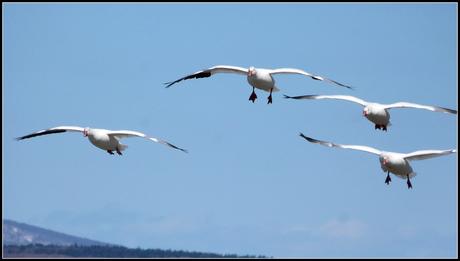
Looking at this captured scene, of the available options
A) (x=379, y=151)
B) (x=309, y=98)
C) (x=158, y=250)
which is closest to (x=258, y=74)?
(x=309, y=98)

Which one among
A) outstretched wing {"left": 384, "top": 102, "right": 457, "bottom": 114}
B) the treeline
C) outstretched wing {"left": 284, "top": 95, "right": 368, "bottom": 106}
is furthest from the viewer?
the treeline

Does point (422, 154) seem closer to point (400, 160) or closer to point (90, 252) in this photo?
point (400, 160)

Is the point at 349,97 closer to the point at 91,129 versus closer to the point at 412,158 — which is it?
the point at 412,158

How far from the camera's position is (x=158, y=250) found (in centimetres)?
15912

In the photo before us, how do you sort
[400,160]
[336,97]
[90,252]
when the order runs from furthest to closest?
[90,252] → [336,97] → [400,160]

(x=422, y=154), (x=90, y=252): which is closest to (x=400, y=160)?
(x=422, y=154)

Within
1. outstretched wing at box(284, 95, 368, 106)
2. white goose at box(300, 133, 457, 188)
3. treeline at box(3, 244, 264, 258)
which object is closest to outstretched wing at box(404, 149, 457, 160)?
white goose at box(300, 133, 457, 188)

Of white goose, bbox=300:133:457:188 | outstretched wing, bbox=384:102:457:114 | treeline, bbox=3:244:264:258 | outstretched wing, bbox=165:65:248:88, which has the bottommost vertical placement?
white goose, bbox=300:133:457:188

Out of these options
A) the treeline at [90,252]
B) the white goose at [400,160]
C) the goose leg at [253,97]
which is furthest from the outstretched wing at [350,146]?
the treeline at [90,252]

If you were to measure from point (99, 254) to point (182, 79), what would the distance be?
121 metres

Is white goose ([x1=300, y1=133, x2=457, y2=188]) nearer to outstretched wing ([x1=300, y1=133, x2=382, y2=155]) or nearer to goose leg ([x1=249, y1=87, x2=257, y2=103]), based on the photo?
outstretched wing ([x1=300, y1=133, x2=382, y2=155])

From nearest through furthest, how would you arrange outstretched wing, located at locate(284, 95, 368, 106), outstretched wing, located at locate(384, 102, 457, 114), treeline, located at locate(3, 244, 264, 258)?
outstretched wing, located at locate(384, 102, 457, 114) < outstretched wing, located at locate(284, 95, 368, 106) < treeline, located at locate(3, 244, 264, 258)

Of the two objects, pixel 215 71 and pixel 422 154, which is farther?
pixel 215 71

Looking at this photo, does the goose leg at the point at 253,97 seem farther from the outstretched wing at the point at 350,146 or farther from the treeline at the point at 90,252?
the treeline at the point at 90,252
